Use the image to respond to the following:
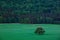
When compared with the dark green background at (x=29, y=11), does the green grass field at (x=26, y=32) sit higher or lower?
lower

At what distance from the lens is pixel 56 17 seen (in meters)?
3.20

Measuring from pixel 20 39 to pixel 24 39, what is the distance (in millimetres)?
54

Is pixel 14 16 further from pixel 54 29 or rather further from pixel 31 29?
pixel 54 29

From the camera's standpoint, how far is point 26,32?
318 cm

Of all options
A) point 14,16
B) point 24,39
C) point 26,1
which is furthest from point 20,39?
point 26,1

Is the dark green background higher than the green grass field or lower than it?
higher

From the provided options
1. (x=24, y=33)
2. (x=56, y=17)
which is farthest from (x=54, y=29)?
(x=24, y=33)

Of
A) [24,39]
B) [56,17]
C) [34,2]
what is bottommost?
[24,39]

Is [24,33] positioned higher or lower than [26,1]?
lower

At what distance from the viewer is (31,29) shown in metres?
3.17

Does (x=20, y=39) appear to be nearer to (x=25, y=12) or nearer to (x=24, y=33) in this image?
(x=24, y=33)

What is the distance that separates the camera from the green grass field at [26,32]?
3.17m

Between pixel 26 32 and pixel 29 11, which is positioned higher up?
pixel 29 11

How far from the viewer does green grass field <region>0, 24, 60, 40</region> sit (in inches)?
125
